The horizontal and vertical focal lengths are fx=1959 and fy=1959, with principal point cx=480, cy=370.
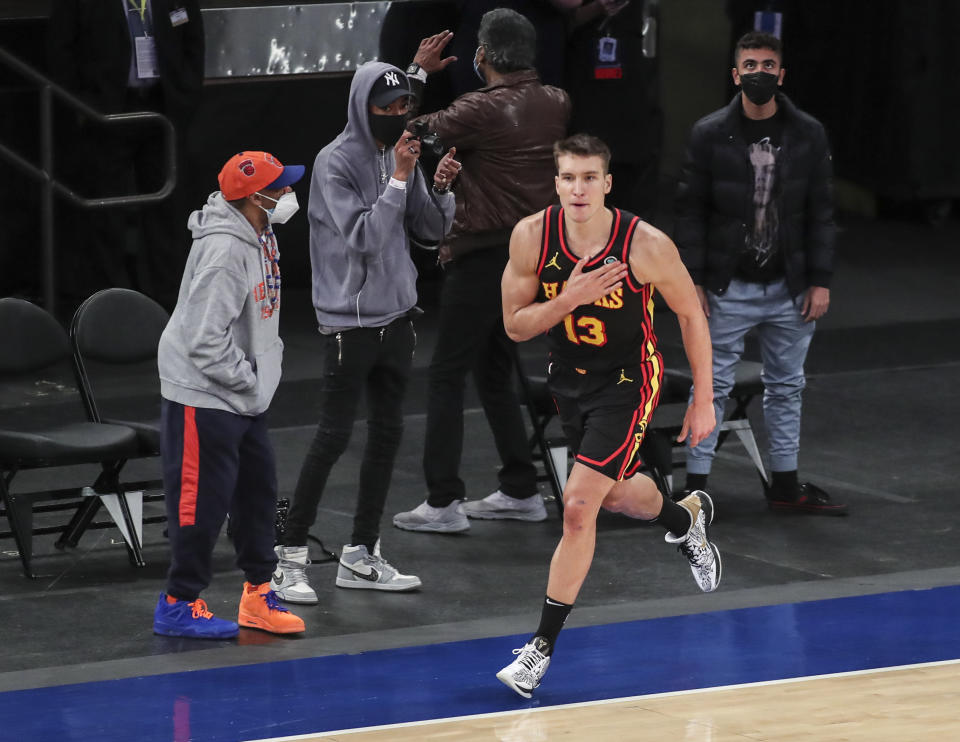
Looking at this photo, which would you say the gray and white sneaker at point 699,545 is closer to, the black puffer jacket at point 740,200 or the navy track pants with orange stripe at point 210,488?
the navy track pants with orange stripe at point 210,488

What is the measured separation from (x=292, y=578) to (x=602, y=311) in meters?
1.66

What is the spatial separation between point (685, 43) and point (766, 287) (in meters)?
6.03

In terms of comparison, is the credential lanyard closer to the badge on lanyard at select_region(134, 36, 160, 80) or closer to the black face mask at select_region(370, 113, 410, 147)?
the badge on lanyard at select_region(134, 36, 160, 80)

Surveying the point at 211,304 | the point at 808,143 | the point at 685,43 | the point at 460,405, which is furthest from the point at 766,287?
the point at 685,43

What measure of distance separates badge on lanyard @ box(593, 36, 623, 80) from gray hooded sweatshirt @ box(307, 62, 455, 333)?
508 cm

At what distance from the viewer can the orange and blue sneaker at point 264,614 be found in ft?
21.5

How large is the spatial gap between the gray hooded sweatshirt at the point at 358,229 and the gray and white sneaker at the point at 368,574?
32.9 inches

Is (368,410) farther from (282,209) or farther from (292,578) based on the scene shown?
(282,209)

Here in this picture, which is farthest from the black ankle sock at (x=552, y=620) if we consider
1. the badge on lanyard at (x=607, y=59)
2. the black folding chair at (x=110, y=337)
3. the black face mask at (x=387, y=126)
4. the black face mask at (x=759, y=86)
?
the badge on lanyard at (x=607, y=59)

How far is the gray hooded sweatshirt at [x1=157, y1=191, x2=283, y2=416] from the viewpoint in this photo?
6289 millimetres

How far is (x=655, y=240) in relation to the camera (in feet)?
19.5

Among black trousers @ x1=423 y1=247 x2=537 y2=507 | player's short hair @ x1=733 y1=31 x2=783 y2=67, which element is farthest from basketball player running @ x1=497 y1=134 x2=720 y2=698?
player's short hair @ x1=733 y1=31 x2=783 y2=67

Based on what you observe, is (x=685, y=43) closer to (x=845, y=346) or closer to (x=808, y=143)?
(x=845, y=346)

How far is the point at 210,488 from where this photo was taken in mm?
6387
